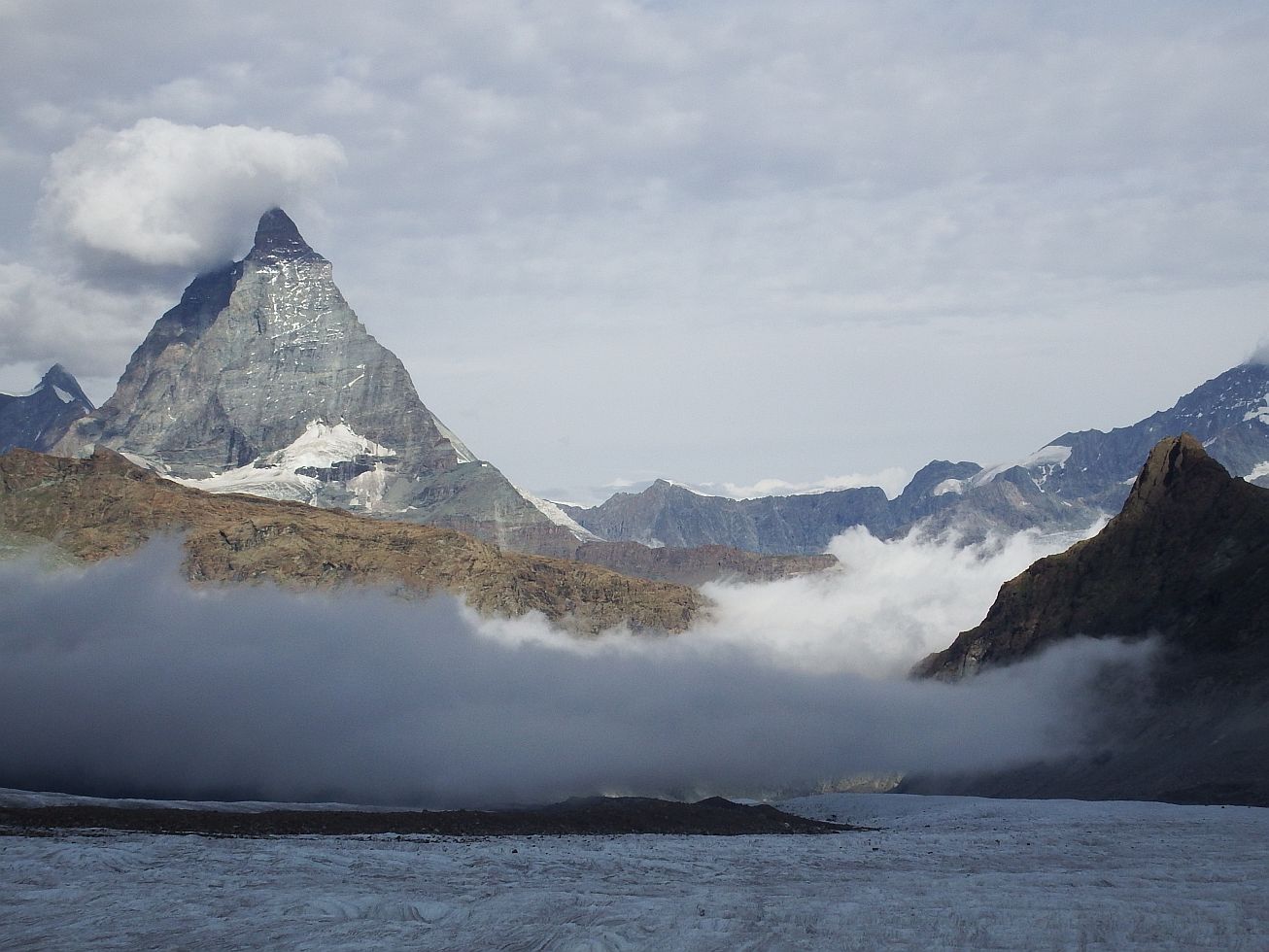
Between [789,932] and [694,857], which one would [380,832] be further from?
[789,932]

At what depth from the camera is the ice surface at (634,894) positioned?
44.7m

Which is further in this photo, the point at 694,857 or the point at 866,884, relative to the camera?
the point at 694,857

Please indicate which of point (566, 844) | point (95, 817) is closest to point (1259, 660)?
point (566, 844)

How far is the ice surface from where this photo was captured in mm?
44688

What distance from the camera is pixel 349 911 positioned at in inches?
1943

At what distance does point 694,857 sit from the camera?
234ft

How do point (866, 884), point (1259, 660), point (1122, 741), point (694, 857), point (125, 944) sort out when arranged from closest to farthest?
point (125, 944)
point (866, 884)
point (694, 857)
point (1259, 660)
point (1122, 741)

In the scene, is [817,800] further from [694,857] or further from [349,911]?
[349,911]

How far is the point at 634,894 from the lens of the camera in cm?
5512

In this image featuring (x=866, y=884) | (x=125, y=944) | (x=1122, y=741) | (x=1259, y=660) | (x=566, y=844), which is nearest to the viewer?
(x=125, y=944)

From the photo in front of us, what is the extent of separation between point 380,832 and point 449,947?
42.8 m

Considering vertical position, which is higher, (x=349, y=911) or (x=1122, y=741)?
(x=1122, y=741)

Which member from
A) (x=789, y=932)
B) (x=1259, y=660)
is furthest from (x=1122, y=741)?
(x=789, y=932)

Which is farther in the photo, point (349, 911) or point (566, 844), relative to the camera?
point (566, 844)
